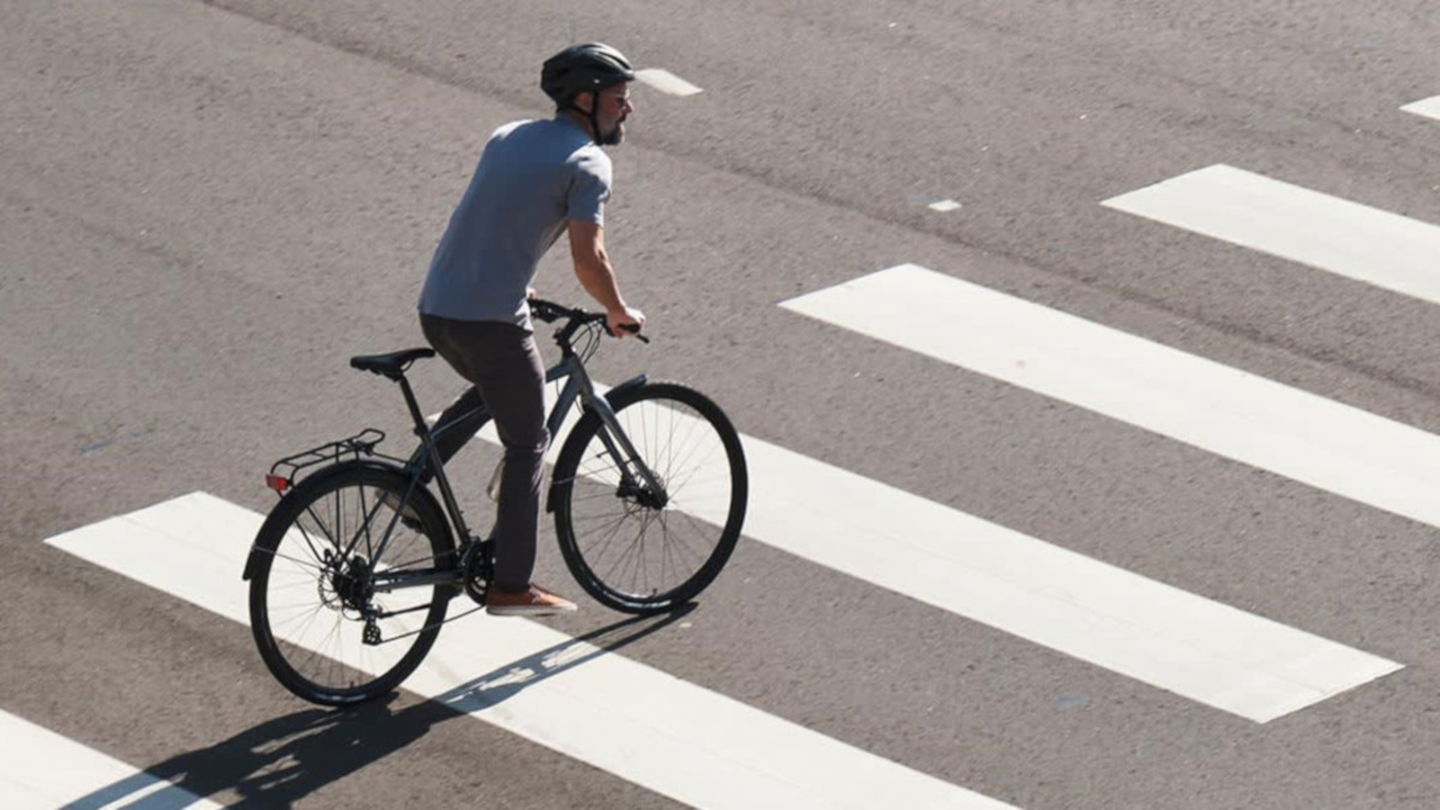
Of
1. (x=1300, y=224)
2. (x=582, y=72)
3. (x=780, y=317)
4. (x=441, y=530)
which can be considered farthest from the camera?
(x=1300, y=224)

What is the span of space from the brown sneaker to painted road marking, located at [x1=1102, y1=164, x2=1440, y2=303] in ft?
14.9

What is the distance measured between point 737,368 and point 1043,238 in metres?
1.93

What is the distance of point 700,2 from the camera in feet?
47.4

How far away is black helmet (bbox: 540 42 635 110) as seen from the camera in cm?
813

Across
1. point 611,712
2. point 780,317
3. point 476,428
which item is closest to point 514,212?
point 476,428

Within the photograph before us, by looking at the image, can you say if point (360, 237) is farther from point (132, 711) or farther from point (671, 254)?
point (132, 711)

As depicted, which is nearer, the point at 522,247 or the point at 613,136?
the point at 522,247

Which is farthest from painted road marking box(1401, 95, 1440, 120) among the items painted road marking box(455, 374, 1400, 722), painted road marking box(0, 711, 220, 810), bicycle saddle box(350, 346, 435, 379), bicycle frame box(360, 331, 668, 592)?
painted road marking box(0, 711, 220, 810)

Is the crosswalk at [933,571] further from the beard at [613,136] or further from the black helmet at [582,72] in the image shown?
the black helmet at [582,72]

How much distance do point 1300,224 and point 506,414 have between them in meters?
5.03

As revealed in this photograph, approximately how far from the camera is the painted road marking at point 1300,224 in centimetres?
1143

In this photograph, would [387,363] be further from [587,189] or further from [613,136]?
[613,136]

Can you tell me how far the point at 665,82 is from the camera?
13.3 metres

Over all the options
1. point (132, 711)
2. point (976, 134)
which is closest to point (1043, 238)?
point (976, 134)
